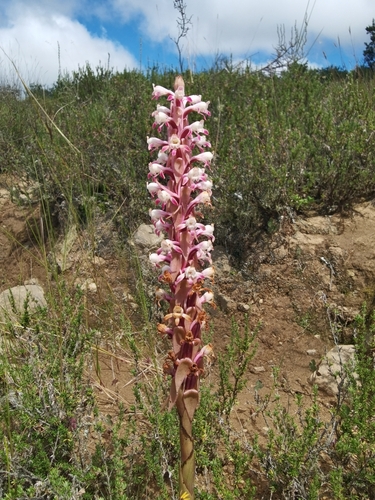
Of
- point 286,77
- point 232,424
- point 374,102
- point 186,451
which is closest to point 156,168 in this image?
point 186,451

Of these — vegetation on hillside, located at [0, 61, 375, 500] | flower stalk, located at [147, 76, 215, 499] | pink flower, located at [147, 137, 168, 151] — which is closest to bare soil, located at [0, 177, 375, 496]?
vegetation on hillside, located at [0, 61, 375, 500]

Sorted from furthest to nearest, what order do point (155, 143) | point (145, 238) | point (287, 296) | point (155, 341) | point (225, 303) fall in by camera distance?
1. point (145, 238)
2. point (225, 303)
3. point (287, 296)
4. point (155, 341)
5. point (155, 143)

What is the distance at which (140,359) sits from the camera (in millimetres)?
3064

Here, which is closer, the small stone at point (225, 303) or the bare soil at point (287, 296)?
the bare soil at point (287, 296)

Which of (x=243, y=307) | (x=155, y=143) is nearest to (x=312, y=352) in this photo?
(x=243, y=307)

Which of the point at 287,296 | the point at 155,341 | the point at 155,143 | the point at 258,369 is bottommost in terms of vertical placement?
the point at 258,369

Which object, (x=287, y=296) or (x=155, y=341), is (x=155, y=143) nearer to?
(x=155, y=341)

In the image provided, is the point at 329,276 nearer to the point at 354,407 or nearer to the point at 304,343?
the point at 304,343

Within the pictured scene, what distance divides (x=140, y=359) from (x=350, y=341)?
1555 mm

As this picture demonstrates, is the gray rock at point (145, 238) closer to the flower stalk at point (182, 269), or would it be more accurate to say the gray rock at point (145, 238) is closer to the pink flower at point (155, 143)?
the pink flower at point (155, 143)

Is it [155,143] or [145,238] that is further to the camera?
[145,238]

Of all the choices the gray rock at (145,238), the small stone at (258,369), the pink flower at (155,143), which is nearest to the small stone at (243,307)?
the small stone at (258,369)

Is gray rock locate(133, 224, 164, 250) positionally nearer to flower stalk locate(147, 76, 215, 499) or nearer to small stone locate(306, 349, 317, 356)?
small stone locate(306, 349, 317, 356)

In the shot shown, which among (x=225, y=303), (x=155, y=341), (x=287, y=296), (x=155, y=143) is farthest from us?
(x=225, y=303)
